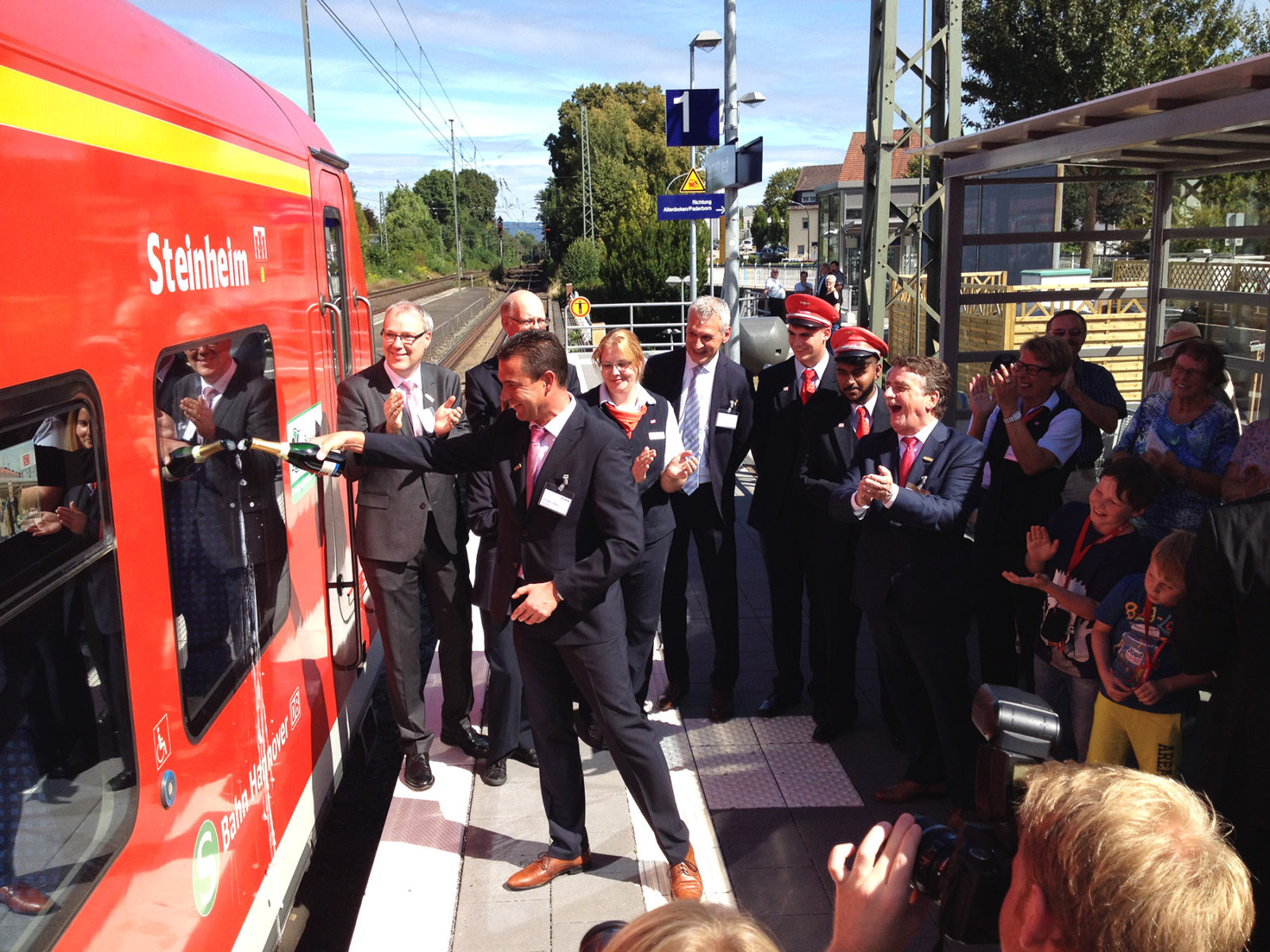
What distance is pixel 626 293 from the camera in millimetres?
30359

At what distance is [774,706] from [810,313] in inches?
75.6

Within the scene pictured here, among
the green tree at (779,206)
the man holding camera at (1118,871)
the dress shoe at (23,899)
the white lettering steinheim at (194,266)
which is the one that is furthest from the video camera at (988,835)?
the green tree at (779,206)

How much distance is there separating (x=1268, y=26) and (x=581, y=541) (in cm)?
2488

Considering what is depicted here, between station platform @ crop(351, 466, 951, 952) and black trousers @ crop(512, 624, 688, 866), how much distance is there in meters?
0.25

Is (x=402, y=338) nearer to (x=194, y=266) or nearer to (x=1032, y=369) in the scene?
(x=194, y=266)

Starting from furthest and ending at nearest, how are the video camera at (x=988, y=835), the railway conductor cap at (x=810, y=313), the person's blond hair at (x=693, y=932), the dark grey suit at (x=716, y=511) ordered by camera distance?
the dark grey suit at (x=716, y=511), the railway conductor cap at (x=810, y=313), the video camera at (x=988, y=835), the person's blond hair at (x=693, y=932)

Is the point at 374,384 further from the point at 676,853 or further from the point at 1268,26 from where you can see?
the point at 1268,26

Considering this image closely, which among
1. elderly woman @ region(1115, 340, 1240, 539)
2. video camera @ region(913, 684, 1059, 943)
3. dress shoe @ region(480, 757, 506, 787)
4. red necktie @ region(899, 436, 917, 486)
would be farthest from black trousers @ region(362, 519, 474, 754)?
video camera @ region(913, 684, 1059, 943)

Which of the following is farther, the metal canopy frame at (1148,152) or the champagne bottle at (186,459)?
the metal canopy frame at (1148,152)

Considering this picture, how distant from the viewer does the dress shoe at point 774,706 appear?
532 cm

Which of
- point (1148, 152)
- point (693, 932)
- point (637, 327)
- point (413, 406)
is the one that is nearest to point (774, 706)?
point (413, 406)

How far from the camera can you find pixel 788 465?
4961 millimetres

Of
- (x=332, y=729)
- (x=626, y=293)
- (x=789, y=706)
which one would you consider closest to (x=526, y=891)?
(x=332, y=729)

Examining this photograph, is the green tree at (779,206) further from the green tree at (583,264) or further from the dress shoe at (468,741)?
the dress shoe at (468,741)
